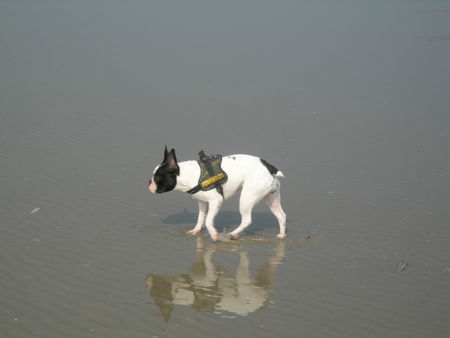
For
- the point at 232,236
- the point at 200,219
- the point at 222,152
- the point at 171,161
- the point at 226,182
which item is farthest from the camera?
the point at 222,152

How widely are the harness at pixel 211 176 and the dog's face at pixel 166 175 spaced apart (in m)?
0.31

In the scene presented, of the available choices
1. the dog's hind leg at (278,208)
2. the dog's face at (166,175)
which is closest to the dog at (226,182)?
the dog's face at (166,175)

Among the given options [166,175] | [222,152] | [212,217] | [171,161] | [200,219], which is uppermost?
[171,161]

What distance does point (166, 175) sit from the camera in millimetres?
10500

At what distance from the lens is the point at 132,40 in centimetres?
2477

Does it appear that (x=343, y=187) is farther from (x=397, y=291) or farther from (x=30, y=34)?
(x=30, y=34)

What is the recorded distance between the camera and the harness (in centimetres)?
1053

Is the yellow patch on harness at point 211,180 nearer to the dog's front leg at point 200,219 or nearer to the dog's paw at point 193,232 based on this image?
the dog's front leg at point 200,219

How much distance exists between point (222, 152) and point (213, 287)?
20.1 feet

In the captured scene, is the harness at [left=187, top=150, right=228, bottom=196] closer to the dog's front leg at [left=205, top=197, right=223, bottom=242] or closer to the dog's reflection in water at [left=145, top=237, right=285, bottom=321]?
the dog's front leg at [left=205, top=197, right=223, bottom=242]

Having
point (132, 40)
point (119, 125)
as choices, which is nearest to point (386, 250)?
point (119, 125)

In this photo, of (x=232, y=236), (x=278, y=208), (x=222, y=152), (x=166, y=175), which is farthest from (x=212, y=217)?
(x=222, y=152)

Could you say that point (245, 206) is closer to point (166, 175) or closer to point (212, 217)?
point (212, 217)

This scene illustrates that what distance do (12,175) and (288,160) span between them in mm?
4924
